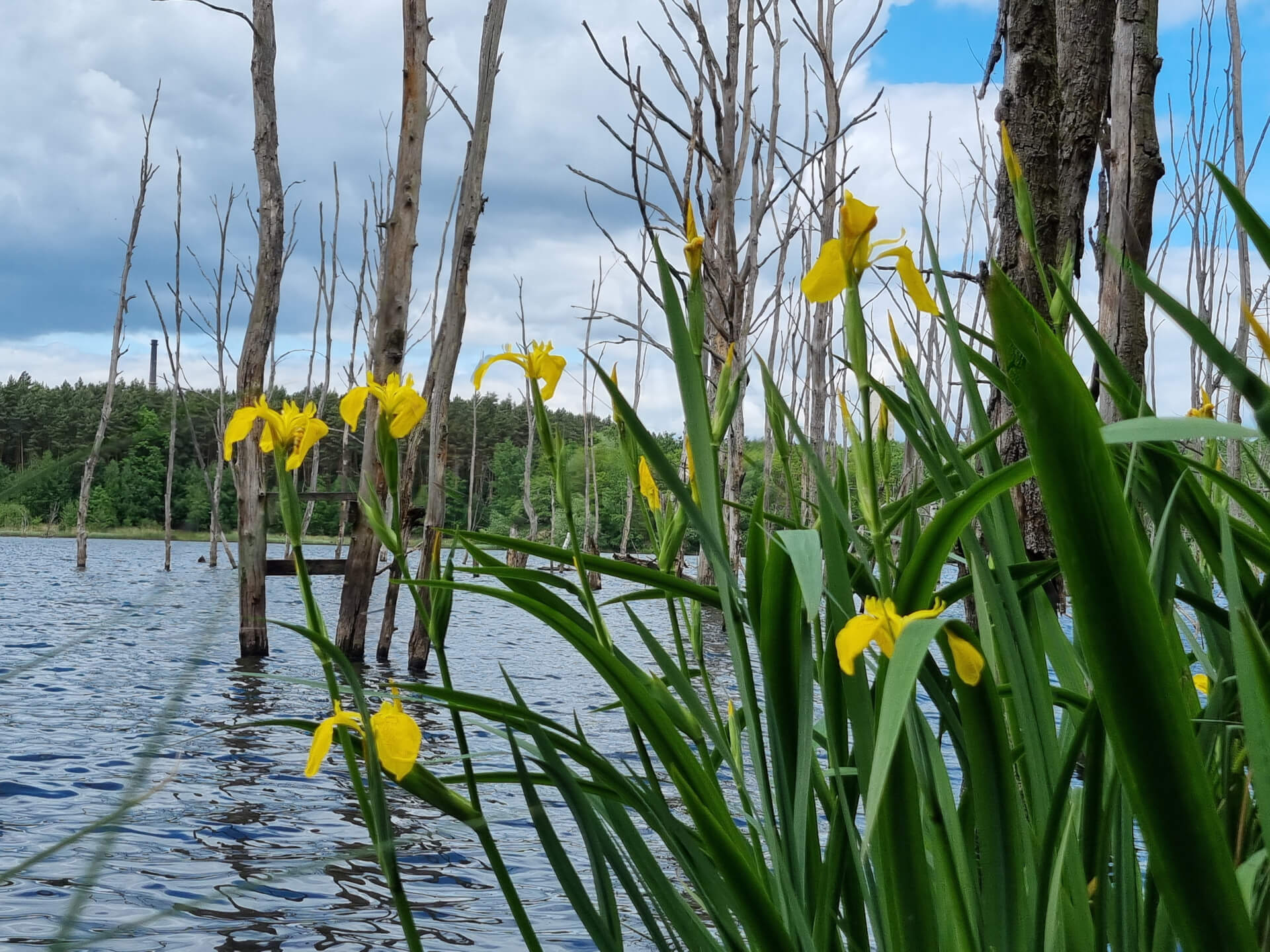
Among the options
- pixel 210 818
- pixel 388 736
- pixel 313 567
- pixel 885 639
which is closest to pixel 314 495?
pixel 210 818

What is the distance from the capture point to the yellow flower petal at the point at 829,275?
51cm

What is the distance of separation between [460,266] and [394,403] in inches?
226

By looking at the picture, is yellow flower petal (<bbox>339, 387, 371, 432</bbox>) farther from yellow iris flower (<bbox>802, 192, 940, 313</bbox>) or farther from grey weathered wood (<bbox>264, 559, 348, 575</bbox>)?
grey weathered wood (<bbox>264, 559, 348, 575</bbox>)

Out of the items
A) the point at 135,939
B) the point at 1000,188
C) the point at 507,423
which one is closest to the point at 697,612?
Result: the point at 135,939

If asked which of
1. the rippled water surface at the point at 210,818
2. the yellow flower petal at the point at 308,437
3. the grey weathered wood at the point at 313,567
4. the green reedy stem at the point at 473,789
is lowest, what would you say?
the rippled water surface at the point at 210,818

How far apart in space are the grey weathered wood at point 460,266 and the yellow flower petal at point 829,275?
5.50 metres

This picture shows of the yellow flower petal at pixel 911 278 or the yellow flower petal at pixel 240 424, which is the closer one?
the yellow flower petal at pixel 911 278

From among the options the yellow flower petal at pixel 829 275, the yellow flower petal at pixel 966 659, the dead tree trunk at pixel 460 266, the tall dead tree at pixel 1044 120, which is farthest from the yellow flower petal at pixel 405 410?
the dead tree trunk at pixel 460 266

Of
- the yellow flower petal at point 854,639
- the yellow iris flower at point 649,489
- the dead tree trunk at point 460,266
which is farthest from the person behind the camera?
the dead tree trunk at point 460,266

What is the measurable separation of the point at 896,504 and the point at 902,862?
0.36 metres

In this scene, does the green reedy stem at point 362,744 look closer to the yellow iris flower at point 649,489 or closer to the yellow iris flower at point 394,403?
the yellow iris flower at point 394,403

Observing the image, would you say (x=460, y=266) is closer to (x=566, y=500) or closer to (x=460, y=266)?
(x=460, y=266)

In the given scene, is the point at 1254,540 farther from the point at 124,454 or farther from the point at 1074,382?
the point at 124,454

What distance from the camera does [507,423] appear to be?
43.4 meters
